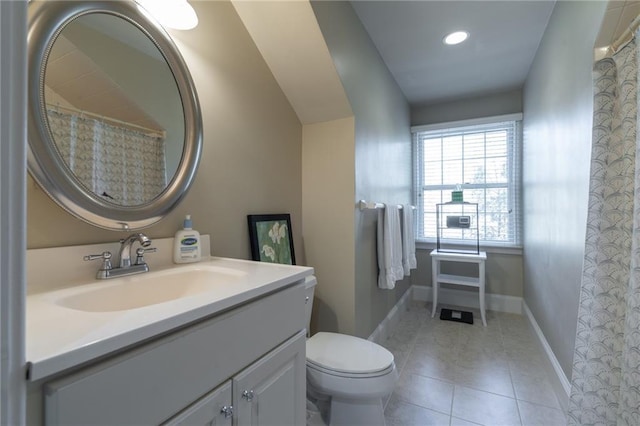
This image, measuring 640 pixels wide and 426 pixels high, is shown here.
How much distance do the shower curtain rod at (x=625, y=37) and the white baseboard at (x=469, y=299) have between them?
8.46 feet

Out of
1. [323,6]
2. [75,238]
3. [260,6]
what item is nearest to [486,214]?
[323,6]

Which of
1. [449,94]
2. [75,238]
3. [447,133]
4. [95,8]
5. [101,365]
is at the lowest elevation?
[101,365]

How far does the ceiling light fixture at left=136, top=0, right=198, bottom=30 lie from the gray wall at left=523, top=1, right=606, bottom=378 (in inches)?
61.7

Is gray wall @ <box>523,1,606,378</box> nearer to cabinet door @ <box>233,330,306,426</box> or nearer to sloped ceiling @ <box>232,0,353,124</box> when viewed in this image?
sloped ceiling @ <box>232,0,353,124</box>

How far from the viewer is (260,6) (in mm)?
1375

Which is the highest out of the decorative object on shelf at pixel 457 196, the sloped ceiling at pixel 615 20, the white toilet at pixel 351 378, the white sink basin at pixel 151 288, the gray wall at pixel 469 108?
the gray wall at pixel 469 108

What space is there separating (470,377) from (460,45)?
2383 mm

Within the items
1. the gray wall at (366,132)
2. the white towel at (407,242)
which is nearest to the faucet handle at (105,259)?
the gray wall at (366,132)

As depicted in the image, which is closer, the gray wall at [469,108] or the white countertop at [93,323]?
the white countertop at [93,323]

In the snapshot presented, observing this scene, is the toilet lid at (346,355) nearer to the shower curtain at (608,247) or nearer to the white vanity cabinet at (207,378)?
the white vanity cabinet at (207,378)

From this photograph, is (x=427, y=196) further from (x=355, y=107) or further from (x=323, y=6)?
(x=323, y=6)

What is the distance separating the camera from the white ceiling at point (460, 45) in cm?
179

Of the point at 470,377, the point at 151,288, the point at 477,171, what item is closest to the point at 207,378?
the point at 151,288

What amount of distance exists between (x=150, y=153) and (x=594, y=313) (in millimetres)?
1729
